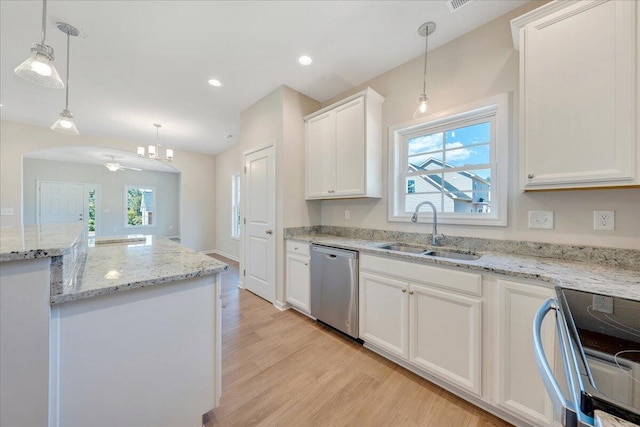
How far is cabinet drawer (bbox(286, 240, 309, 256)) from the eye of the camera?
2.54 meters

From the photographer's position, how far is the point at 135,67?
2.46 metres

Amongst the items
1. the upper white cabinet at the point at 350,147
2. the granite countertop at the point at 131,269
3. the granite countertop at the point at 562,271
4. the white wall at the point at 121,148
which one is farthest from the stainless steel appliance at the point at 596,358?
the white wall at the point at 121,148

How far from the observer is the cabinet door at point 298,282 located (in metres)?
2.53

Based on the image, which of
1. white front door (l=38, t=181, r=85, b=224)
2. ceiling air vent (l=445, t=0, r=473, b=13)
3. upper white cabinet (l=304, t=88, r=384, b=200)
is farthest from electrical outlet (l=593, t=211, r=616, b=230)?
white front door (l=38, t=181, r=85, b=224)

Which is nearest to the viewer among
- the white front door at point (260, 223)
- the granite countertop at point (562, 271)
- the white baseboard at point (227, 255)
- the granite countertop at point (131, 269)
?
the granite countertop at point (131, 269)

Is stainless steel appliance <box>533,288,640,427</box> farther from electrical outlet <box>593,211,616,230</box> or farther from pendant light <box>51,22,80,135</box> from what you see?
pendant light <box>51,22,80,135</box>

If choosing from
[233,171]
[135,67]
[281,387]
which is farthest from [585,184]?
[233,171]

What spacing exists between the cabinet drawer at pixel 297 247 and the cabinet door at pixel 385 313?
77 cm

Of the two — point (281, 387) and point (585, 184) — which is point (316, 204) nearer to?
point (281, 387)

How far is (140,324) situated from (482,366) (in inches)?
73.1

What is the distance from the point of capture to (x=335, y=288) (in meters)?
2.19

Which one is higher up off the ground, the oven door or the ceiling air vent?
the ceiling air vent

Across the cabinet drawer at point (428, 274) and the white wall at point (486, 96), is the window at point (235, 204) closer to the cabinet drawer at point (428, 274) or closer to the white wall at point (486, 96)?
the white wall at point (486, 96)

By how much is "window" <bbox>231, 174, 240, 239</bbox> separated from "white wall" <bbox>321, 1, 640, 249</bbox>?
153 inches
